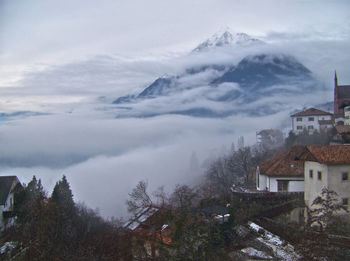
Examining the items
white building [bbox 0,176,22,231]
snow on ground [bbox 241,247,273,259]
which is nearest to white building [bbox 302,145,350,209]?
snow on ground [bbox 241,247,273,259]

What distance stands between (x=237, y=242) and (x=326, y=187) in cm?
878

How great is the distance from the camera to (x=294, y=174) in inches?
1191

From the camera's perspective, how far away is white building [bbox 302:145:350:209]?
896 inches

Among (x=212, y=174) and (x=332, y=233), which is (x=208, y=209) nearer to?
(x=332, y=233)

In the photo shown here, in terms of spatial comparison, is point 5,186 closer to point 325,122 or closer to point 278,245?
point 278,245

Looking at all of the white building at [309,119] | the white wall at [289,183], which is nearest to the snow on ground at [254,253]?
the white wall at [289,183]

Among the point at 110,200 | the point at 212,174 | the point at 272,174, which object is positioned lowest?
the point at 110,200

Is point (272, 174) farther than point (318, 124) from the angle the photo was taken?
No

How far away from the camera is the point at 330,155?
23766 mm

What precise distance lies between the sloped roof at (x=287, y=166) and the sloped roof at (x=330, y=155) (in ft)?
14.9

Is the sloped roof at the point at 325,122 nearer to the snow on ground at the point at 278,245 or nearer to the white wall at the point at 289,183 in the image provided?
the white wall at the point at 289,183

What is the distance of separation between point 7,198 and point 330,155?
95.3 ft

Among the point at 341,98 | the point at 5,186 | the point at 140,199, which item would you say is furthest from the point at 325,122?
the point at 5,186

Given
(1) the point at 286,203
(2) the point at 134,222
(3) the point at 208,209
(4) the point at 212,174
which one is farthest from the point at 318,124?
(2) the point at 134,222
